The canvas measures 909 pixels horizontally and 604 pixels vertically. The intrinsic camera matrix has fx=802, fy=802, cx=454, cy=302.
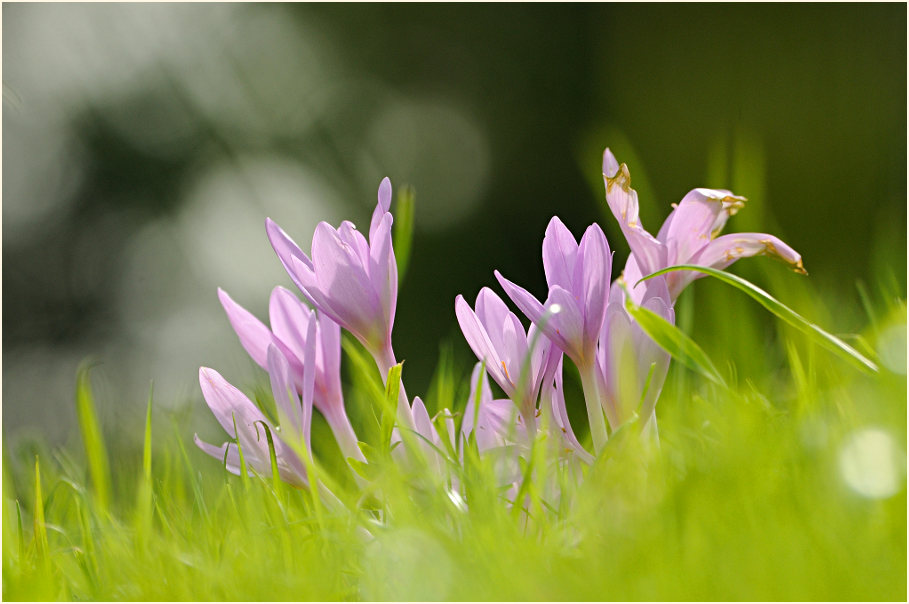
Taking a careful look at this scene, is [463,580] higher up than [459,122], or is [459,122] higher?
[459,122]

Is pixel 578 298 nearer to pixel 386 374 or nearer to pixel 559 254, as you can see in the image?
pixel 559 254

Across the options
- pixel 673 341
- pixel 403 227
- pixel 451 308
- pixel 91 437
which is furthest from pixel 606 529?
pixel 451 308

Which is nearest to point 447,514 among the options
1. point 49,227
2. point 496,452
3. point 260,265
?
point 496,452

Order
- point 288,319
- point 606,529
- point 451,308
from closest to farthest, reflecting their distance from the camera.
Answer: point 606,529
point 288,319
point 451,308

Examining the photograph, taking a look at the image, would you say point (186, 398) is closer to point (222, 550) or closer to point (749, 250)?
point (222, 550)

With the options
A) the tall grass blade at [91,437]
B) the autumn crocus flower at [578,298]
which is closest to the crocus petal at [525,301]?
the autumn crocus flower at [578,298]

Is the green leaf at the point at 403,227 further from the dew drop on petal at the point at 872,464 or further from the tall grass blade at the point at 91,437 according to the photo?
the dew drop on petal at the point at 872,464
